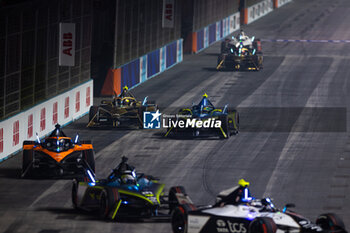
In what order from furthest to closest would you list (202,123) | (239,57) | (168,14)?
(239,57), (168,14), (202,123)

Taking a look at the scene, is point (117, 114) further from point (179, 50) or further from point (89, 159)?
point (179, 50)

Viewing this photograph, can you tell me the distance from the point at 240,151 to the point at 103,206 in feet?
40.2

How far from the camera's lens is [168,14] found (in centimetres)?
6194

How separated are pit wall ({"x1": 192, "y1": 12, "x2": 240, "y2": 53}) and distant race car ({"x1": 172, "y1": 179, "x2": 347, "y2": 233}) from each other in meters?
54.2

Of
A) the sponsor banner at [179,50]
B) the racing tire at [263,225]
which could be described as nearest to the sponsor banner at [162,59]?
the sponsor banner at [179,50]

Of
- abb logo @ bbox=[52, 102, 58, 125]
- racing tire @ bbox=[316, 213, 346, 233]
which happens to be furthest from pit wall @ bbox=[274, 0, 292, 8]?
racing tire @ bbox=[316, 213, 346, 233]

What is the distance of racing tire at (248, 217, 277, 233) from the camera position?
2038 cm

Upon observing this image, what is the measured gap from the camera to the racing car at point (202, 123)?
38031 mm

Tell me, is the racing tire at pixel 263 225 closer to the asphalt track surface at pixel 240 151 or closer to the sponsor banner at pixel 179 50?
the asphalt track surface at pixel 240 151

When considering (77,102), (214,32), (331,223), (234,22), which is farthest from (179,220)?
(234,22)

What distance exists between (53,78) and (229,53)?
24.1 meters

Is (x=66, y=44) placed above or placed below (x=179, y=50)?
above

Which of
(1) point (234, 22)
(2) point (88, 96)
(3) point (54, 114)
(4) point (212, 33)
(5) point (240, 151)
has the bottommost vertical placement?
(5) point (240, 151)

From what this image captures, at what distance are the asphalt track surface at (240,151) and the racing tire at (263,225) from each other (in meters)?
3.27
